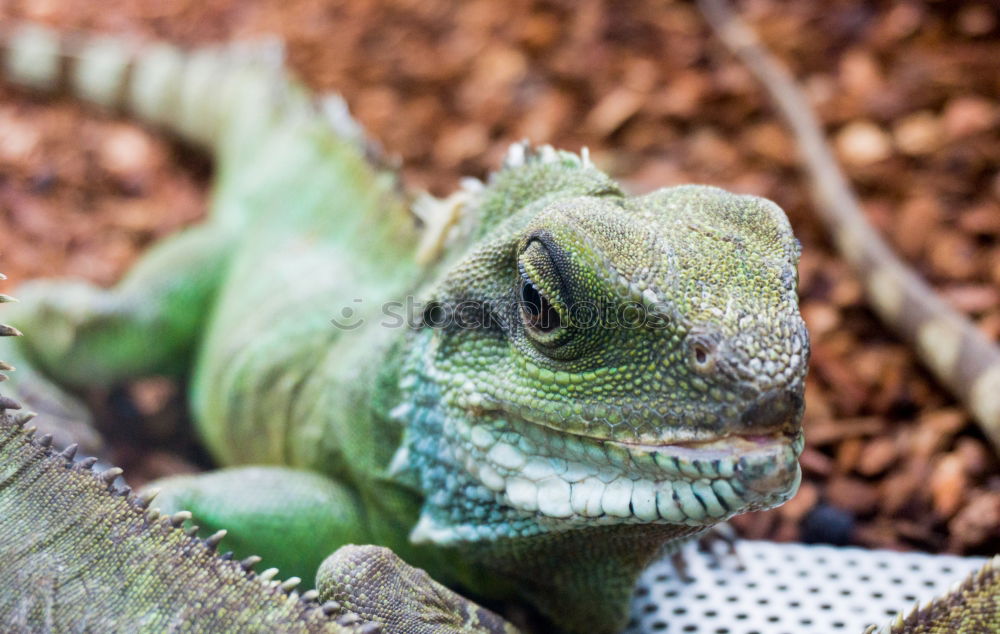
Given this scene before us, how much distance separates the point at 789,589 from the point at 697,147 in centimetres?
306

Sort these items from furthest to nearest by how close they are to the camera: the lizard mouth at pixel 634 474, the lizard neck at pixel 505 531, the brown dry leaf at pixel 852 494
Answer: the brown dry leaf at pixel 852 494, the lizard neck at pixel 505 531, the lizard mouth at pixel 634 474

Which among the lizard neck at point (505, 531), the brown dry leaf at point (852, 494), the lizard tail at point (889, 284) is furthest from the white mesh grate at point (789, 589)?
the lizard tail at point (889, 284)

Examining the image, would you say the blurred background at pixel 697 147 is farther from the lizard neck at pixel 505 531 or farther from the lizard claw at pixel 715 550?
the lizard neck at pixel 505 531

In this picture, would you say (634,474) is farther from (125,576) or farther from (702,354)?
(125,576)

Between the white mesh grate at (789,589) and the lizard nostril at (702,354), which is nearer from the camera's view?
the lizard nostril at (702,354)

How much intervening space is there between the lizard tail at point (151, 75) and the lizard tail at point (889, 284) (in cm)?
306

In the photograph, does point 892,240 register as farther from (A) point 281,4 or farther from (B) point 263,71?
(A) point 281,4

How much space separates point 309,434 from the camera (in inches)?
127

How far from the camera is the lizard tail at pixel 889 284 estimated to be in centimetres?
360

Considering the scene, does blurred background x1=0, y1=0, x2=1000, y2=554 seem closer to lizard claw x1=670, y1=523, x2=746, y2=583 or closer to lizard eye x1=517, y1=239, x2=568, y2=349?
lizard claw x1=670, y1=523, x2=746, y2=583

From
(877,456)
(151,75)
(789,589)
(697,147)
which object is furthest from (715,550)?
(151,75)

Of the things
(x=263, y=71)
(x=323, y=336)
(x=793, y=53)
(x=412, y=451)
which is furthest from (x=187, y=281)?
(x=793, y=53)

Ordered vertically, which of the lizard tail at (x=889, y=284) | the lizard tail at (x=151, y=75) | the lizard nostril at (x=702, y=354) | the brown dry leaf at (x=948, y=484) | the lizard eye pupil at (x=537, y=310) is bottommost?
the lizard eye pupil at (x=537, y=310)

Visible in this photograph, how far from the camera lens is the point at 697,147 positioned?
17.0 feet
